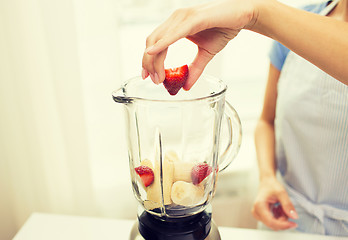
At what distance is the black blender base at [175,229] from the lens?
52 cm

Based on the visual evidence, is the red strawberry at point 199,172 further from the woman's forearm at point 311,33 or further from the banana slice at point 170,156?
the woman's forearm at point 311,33

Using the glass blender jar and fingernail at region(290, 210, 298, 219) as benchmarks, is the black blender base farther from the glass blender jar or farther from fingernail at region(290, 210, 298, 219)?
fingernail at region(290, 210, 298, 219)

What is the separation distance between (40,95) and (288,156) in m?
0.78

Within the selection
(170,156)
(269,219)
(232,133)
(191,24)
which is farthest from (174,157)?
(269,219)

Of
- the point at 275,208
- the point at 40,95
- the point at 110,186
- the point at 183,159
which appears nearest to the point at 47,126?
the point at 40,95

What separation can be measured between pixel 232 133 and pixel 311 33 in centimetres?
20

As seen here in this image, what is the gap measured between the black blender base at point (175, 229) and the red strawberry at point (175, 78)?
22 cm

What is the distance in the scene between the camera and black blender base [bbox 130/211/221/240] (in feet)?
1.71

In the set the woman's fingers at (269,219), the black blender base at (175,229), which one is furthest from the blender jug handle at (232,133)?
the woman's fingers at (269,219)

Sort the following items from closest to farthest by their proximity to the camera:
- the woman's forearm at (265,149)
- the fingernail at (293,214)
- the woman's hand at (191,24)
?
the woman's hand at (191,24) < the fingernail at (293,214) < the woman's forearm at (265,149)

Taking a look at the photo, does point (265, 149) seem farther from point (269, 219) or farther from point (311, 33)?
point (311, 33)

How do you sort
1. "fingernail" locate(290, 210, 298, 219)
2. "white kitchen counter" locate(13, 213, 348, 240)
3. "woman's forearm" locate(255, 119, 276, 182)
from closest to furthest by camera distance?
"white kitchen counter" locate(13, 213, 348, 240)
"fingernail" locate(290, 210, 298, 219)
"woman's forearm" locate(255, 119, 276, 182)

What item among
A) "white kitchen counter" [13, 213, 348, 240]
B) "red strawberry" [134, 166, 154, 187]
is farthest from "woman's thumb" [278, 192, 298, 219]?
"red strawberry" [134, 166, 154, 187]

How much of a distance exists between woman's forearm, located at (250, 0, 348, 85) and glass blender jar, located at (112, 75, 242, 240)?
5.1 inches
